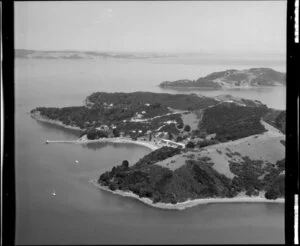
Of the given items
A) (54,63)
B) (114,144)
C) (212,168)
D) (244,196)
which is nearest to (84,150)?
(114,144)

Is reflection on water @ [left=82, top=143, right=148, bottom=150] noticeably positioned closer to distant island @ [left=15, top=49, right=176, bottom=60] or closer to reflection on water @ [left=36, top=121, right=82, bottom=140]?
reflection on water @ [left=36, top=121, right=82, bottom=140]

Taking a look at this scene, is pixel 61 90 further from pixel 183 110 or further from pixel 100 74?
pixel 183 110

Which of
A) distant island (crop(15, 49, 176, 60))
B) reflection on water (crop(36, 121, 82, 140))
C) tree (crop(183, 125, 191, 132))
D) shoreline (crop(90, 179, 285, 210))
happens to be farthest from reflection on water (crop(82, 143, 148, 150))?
distant island (crop(15, 49, 176, 60))

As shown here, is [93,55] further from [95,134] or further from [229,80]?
[229,80]

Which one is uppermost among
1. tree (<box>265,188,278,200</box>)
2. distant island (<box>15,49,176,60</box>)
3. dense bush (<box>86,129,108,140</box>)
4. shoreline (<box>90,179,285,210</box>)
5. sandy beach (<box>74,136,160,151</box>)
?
distant island (<box>15,49,176,60</box>)

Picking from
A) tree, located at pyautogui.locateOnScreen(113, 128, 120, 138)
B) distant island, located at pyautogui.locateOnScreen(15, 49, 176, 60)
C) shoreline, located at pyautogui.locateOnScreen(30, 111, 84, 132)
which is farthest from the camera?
tree, located at pyautogui.locateOnScreen(113, 128, 120, 138)

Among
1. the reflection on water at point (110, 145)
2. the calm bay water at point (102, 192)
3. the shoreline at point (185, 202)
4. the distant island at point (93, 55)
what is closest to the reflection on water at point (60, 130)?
the calm bay water at point (102, 192)

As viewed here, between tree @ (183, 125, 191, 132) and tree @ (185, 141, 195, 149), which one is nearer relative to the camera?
tree @ (183, 125, 191, 132)
